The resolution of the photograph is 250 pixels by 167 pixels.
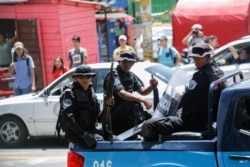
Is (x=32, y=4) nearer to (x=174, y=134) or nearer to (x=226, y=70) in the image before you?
(x=226, y=70)

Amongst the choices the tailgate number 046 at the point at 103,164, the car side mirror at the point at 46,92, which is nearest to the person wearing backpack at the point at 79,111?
the tailgate number 046 at the point at 103,164

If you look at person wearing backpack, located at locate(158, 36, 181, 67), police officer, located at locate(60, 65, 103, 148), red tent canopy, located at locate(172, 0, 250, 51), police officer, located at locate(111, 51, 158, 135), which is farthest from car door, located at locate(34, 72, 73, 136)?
red tent canopy, located at locate(172, 0, 250, 51)

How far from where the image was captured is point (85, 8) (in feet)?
59.8

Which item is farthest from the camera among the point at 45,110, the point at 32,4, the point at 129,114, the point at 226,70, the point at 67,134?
the point at 32,4

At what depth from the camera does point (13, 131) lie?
36.1 feet

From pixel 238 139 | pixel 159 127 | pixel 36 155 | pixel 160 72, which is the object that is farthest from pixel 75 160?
pixel 160 72

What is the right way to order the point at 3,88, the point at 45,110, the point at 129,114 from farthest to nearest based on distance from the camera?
the point at 3,88, the point at 45,110, the point at 129,114

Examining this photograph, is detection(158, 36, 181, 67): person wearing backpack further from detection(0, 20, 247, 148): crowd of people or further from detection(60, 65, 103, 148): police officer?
detection(60, 65, 103, 148): police officer

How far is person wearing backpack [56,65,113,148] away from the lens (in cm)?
571

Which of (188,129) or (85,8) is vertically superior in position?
(85,8)

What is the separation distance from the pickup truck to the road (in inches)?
157

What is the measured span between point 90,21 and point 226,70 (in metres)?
6.56

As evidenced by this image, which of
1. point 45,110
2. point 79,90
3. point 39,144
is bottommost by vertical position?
point 39,144

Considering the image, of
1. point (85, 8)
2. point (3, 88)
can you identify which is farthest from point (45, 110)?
point (85, 8)
